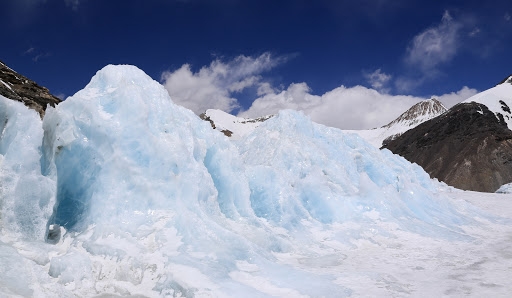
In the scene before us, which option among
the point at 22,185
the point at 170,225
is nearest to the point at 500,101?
the point at 170,225

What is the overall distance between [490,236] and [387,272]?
742 centimetres

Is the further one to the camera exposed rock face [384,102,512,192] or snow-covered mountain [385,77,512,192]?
snow-covered mountain [385,77,512,192]

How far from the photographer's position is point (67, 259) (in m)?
7.54

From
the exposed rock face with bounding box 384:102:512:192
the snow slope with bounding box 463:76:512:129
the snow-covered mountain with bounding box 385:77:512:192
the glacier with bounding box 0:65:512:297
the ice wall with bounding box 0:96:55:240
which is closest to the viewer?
the glacier with bounding box 0:65:512:297

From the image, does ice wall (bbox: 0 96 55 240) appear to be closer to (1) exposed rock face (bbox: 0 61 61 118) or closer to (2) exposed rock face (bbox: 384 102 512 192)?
(1) exposed rock face (bbox: 0 61 61 118)

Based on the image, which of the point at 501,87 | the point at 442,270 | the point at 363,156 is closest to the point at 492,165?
the point at 501,87

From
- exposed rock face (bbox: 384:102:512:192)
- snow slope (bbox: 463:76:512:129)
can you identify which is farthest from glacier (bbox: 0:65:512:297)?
snow slope (bbox: 463:76:512:129)

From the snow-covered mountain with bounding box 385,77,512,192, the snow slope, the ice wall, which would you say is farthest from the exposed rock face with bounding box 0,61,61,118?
the snow slope

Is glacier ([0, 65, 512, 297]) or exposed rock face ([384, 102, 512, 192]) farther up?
exposed rock face ([384, 102, 512, 192])

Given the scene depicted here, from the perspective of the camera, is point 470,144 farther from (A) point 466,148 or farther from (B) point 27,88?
(B) point 27,88

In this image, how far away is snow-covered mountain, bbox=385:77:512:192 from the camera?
79.2 m

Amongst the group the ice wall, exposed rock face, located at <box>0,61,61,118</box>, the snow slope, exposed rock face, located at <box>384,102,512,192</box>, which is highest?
the snow slope

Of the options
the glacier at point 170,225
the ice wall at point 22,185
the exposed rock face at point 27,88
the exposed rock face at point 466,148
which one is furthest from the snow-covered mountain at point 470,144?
the ice wall at point 22,185

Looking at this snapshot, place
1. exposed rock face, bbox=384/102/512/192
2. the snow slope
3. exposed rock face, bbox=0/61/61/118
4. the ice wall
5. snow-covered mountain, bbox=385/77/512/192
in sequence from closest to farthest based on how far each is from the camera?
the ice wall < exposed rock face, bbox=0/61/61/118 < exposed rock face, bbox=384/102/512/192 < snow-covered mountain, bbox=385/77/512/192 < the snow slope
